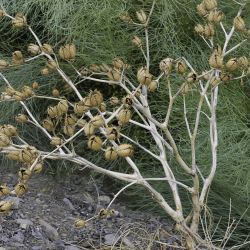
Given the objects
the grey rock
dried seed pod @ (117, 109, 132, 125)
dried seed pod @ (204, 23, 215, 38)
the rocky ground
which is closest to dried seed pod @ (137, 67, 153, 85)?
dried seed pod @ (117, 109, 132, 125)

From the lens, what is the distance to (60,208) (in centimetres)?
163

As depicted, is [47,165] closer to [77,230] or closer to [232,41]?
[77,230]

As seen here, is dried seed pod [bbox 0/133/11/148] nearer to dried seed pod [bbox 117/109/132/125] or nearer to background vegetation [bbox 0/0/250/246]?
dried seed pod [bbox 117/109/132/125]

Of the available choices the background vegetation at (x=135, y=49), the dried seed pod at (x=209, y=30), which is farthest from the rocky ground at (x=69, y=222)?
the dried seed pod at (x=209, y=30)

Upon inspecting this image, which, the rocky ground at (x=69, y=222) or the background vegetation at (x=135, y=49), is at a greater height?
the background vegetation at (x=135, y=49)

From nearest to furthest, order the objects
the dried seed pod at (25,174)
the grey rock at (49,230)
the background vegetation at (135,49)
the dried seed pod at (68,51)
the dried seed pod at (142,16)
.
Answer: the dried seed pod at (25,174), the dried seed pod at (68,51), the dried seed pod at (142,16), the grey rock at (49,230), the background vegetation at (135,49)

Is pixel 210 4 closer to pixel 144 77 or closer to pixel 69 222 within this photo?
pixel 144 77

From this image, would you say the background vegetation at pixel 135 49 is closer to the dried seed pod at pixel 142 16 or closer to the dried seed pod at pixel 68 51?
the dried seed pod at pixel 142 16

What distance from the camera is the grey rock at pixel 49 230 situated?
1458mm

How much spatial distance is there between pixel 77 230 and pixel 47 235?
3.1 inches

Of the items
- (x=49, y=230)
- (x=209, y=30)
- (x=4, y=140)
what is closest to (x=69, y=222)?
(x=49, y=230)

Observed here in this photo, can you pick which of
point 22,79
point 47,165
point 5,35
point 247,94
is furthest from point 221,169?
point 5,35

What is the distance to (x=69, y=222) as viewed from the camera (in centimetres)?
155

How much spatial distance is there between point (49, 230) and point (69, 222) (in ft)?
0.28
